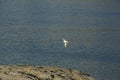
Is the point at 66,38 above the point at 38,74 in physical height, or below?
below

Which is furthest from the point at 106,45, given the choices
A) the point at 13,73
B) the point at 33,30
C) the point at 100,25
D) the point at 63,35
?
the point at 13,73

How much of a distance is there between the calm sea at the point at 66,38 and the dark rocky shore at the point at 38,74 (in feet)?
75.6

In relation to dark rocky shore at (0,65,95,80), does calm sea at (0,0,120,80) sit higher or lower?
lower

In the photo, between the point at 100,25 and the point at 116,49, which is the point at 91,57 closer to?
the point at 116,49

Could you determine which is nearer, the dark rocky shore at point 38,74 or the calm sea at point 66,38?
the dark rocky shore at point 38,74

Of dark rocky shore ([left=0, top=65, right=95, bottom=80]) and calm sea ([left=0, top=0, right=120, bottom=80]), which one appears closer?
dark rocky shore ([left=0, top=65, right=95, bottom=80])

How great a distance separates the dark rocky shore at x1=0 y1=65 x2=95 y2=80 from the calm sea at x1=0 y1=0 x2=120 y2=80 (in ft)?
75.6

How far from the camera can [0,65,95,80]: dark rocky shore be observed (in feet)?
30.4

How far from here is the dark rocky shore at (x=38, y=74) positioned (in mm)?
9258

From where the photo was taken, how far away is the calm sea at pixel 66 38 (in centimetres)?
3897

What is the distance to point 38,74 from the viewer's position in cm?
948

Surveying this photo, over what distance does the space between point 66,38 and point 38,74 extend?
47527 millimetres

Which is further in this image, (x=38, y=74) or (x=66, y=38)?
(x=66, y=38)

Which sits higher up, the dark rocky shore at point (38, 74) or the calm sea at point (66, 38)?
the dark rocky shore at point (38, 74)
